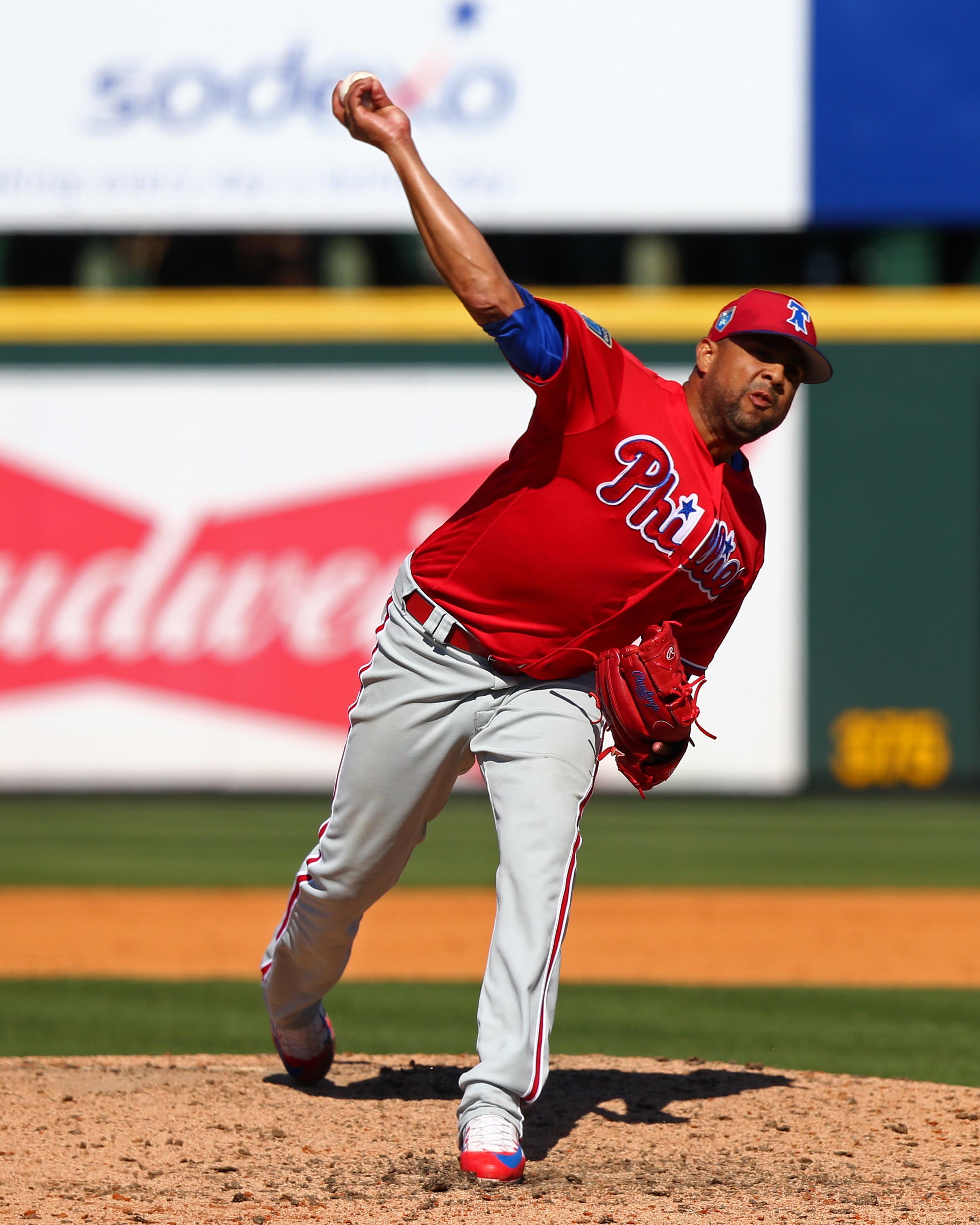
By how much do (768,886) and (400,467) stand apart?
4946 millimetres

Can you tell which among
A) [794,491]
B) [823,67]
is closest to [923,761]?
[794,491]

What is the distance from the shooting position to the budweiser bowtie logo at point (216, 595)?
1195cm

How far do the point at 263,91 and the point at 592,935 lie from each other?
27.2ft

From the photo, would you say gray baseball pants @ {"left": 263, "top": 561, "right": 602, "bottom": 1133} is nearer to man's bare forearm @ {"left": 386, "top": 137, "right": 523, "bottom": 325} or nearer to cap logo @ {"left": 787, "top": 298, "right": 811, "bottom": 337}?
man's bare forearm @ {"left": 386, "top": 137, "right": 523, "bottom": 325}

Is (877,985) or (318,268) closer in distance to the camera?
(877,985)

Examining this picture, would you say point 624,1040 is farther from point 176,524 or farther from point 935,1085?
point 176,524

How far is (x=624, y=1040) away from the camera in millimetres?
4824

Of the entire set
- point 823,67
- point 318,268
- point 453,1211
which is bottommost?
point 453,1211

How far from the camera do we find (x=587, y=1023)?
512 cm

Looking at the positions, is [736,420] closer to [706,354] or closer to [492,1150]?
[706,354]

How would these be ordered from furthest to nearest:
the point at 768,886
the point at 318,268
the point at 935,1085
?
the point at 318,268
the point at 768,886
the point at 935,1085

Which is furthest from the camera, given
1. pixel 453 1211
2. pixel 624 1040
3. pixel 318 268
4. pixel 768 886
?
pixel 318 268

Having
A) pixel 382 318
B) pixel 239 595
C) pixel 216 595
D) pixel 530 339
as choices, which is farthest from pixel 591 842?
pixel 530 339

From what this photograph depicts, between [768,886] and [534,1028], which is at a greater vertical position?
[768,886]
